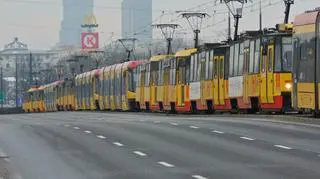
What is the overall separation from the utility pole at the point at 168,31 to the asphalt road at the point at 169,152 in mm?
37645

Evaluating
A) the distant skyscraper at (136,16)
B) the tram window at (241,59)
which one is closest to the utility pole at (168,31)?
the tram window at (241,59)

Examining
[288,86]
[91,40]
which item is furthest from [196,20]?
[91,40]

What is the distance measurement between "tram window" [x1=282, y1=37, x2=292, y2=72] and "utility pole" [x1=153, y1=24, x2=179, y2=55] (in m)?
32.3

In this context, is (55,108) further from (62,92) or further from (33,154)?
(33,154)

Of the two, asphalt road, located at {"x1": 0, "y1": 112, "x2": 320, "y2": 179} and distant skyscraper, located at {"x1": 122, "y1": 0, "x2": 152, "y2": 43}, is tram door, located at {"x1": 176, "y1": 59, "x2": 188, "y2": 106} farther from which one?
distant skyscraper, located at {"x1": 122, "y1": 0, "x2": 152, "y2": 43}

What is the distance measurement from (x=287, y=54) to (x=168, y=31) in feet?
137

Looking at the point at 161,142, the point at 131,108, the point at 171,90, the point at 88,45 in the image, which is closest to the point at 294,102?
the point at 161,142

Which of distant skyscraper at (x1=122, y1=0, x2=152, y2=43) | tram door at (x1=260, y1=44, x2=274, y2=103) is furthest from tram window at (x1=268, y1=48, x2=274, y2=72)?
distant skyscraper at (x1=122, y1=0, x2=152, y2=43)

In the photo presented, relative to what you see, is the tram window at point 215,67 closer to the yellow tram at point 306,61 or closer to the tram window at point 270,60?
the tram window at point 270,60

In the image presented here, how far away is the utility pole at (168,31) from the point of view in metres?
65.8

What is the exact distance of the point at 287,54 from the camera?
32781mm

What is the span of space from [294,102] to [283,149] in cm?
1121

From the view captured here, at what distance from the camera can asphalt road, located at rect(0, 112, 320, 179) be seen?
15180 millimetres

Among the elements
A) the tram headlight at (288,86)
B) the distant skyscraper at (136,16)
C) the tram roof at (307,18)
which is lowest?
the tram headlight at (288,86)
